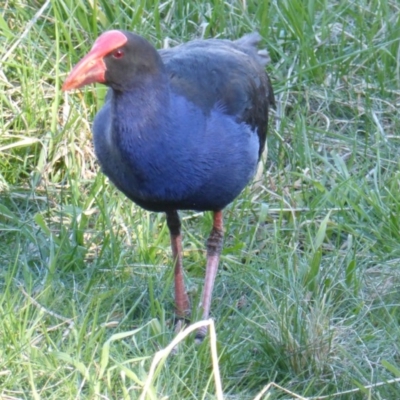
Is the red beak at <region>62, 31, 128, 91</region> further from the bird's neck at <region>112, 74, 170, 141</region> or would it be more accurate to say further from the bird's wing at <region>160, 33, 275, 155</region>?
the bird's wing at <region>160, 33, 275, 155</region>

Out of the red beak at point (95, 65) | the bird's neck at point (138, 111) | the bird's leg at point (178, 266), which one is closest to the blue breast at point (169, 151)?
Result: the bird's neck at point (138, 111)

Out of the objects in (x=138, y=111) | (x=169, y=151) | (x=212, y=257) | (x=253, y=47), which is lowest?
(x=212, y=257)

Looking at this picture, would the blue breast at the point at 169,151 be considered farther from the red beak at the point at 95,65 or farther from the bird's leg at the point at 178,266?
the bird's leg at the point at 178,266

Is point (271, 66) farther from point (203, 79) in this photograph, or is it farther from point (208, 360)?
point (208, 360)

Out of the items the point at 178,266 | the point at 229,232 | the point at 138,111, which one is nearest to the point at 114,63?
the point at 138,111

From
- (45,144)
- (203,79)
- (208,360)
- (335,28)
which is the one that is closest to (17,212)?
(45,144)

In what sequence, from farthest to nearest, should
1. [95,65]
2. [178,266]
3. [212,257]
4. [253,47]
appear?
[253,47] < [212,257] < [178,266] < [95,65]

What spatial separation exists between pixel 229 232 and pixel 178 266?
550 millimetres

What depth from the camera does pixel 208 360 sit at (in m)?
3.25

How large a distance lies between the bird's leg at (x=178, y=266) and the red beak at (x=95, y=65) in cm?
78

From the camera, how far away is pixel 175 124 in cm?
341

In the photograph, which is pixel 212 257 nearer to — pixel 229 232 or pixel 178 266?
pixel 178 266

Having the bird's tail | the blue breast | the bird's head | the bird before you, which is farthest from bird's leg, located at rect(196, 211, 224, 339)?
the bird's head

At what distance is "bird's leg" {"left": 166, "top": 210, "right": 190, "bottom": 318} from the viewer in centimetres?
391
